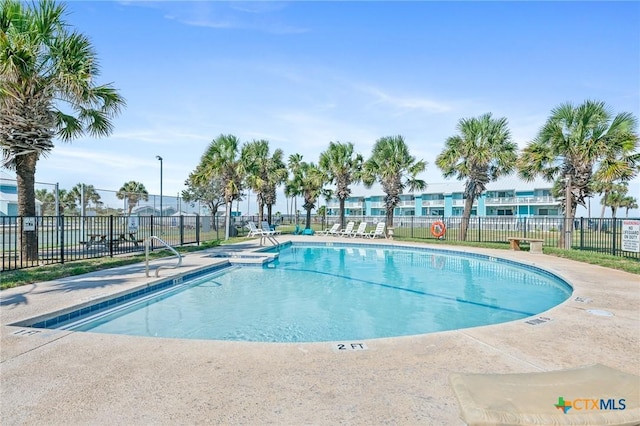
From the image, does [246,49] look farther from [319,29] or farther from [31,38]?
[31,38]

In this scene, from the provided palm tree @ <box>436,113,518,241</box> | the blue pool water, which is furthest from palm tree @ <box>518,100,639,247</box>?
the blue pool water

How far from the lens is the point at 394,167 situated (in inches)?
824

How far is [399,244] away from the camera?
1739 cm

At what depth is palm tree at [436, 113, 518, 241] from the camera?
55.7ft

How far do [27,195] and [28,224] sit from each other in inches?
44.7

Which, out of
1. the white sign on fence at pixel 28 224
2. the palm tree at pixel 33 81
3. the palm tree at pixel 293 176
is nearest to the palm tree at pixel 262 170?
the palm tree at pixel 293 176

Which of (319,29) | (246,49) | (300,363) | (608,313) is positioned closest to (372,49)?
(319,29)

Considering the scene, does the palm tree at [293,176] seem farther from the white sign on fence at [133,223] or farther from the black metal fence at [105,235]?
the white sign on fence at [133,223]

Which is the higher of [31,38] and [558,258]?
[31,38]

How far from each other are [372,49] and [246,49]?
4.12 m

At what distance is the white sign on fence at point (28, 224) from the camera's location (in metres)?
8.39

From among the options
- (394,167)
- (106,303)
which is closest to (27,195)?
(106,303)

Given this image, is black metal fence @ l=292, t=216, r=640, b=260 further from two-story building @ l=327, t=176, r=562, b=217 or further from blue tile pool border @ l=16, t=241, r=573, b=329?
two-story building @ l=327, t=176, r=562, b=217

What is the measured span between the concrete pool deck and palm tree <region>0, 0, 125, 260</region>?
586 centimetres
